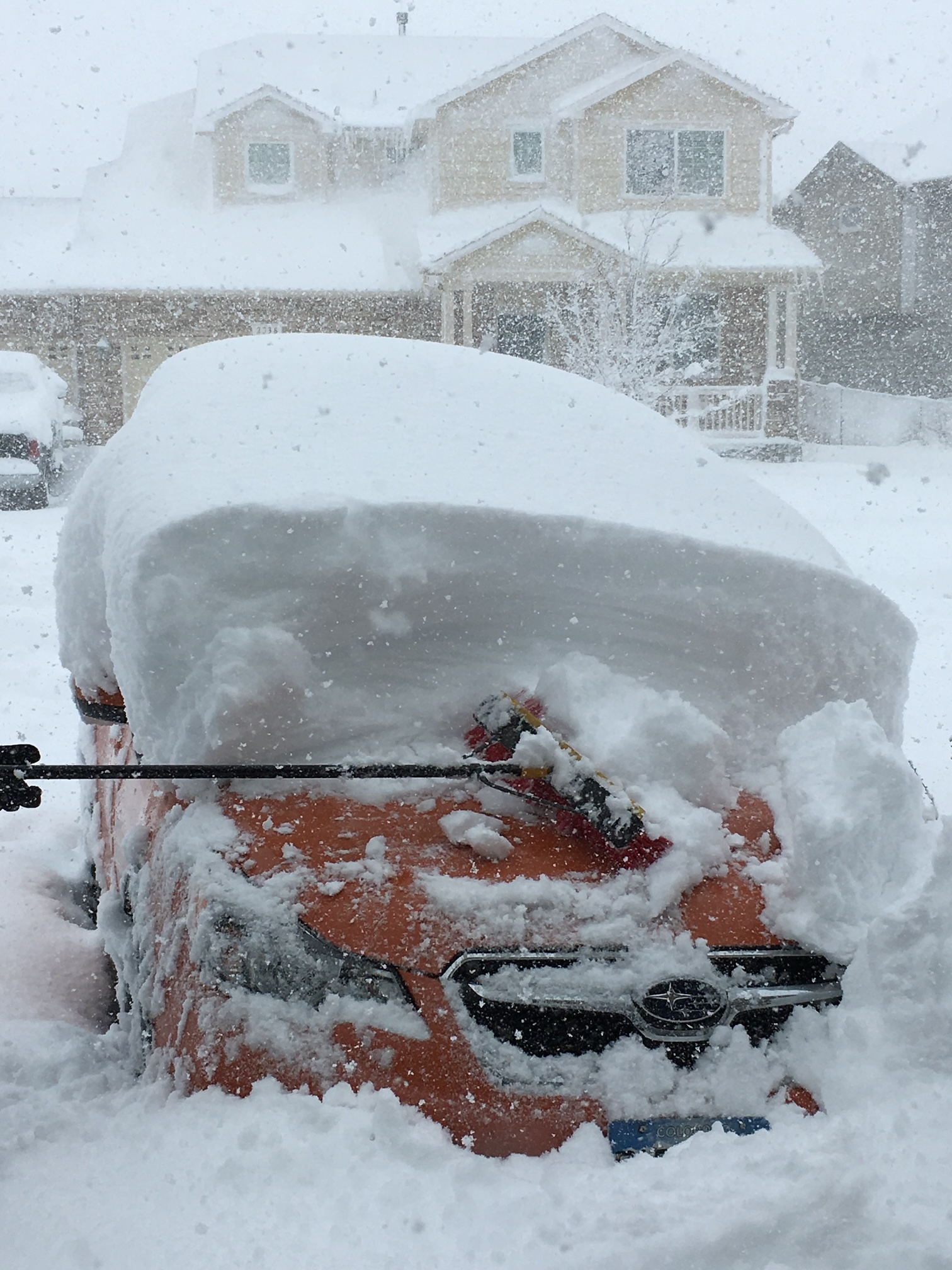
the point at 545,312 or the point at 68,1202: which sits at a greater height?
the point at 545,312

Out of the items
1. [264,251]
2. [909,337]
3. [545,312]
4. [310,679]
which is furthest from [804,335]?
[310,679]

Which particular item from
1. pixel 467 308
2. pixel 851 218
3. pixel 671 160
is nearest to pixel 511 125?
pixel 671 160

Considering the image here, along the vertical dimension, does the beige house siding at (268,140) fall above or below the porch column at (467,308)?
above

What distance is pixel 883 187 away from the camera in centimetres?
2672

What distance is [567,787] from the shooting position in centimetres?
206

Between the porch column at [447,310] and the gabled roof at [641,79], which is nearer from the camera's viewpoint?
the gabled roof at [641,79]

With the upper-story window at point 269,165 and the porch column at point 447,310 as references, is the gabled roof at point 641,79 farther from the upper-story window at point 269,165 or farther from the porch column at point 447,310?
the upper-story window at point 269,165

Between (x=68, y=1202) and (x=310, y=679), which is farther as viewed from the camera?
(x=310, y=679)

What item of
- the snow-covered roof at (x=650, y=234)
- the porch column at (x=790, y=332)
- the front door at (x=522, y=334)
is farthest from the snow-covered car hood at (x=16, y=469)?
the porch column at (x=790, y=332)

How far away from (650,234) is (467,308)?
2984mm

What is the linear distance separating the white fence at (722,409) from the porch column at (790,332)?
126cm

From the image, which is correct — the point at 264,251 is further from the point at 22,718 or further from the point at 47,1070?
the point at 47,1070

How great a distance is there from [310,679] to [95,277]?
19.2m

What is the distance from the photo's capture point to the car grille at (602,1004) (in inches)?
71.9
